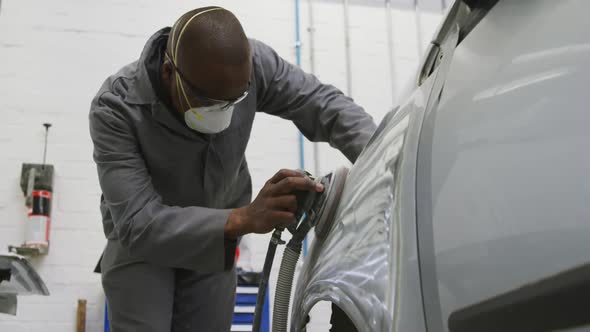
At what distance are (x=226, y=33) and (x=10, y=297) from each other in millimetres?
1168

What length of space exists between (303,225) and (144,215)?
40cm

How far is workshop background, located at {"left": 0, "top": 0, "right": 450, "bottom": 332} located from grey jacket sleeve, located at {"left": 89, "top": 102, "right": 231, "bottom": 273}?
2345 mm

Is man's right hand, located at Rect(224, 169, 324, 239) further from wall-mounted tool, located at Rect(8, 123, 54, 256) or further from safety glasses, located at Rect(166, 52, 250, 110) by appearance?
wall-mounted tool, located at Rect(8, 123, 54, 256)

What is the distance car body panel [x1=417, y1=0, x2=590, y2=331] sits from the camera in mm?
538

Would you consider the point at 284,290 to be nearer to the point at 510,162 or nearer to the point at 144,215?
the point at 144,215

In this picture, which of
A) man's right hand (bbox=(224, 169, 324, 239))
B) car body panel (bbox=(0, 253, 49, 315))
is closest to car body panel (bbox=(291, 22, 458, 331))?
man's right hand (bbox=(224, 169, 324, 239))

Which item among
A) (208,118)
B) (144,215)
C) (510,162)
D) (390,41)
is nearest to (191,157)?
(208,118)

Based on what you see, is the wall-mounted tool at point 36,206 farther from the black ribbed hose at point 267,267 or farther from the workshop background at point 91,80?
the black ribbed hose at point 267,267

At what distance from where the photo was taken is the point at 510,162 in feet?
1.96

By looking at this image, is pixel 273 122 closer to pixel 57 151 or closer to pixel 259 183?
pixel 259 183

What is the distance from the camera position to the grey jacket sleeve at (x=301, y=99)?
1.66m

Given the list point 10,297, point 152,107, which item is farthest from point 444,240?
point 10,297

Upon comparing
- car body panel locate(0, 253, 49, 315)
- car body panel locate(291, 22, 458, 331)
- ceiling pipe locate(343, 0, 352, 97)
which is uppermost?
ceiling pipe locate(343, 0, 352, 97)

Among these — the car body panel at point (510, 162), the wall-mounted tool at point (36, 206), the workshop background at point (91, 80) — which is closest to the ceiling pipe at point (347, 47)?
the workshop background at point (91, 80)
